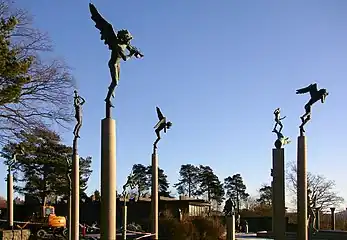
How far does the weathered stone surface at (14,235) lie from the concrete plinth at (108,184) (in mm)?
15995

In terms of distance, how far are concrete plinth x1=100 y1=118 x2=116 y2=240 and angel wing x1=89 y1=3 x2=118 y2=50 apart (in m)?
1.82

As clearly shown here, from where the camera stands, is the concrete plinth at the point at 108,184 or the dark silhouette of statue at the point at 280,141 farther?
the dark silhouette of statue at the point at 280,141

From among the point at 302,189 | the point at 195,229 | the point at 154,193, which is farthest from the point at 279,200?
the point at 195,229

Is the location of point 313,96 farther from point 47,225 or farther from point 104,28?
point 47,225

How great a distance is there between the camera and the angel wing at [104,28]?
11.4 meters

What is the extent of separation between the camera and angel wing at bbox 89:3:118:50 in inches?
448

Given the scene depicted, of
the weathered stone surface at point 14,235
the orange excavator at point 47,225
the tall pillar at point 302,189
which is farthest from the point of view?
the orange excavator at point 47,225

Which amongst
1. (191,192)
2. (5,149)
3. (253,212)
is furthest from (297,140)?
(191,192)

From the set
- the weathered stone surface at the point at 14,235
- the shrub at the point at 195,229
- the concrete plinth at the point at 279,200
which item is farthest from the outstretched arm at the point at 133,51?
the shrub at the point at 195,229

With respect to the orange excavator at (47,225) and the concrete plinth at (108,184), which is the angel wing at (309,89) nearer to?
the concrete plinth at (108,184)

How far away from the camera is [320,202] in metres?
70.1

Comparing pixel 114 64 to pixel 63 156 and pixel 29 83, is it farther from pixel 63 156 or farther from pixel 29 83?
pixel 63 156

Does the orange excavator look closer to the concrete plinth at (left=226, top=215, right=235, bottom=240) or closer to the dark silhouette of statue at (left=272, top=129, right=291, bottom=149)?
the concrete plinth at (left=226, top=215, right=235, bottom=240)

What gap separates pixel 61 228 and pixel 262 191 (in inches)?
2251
